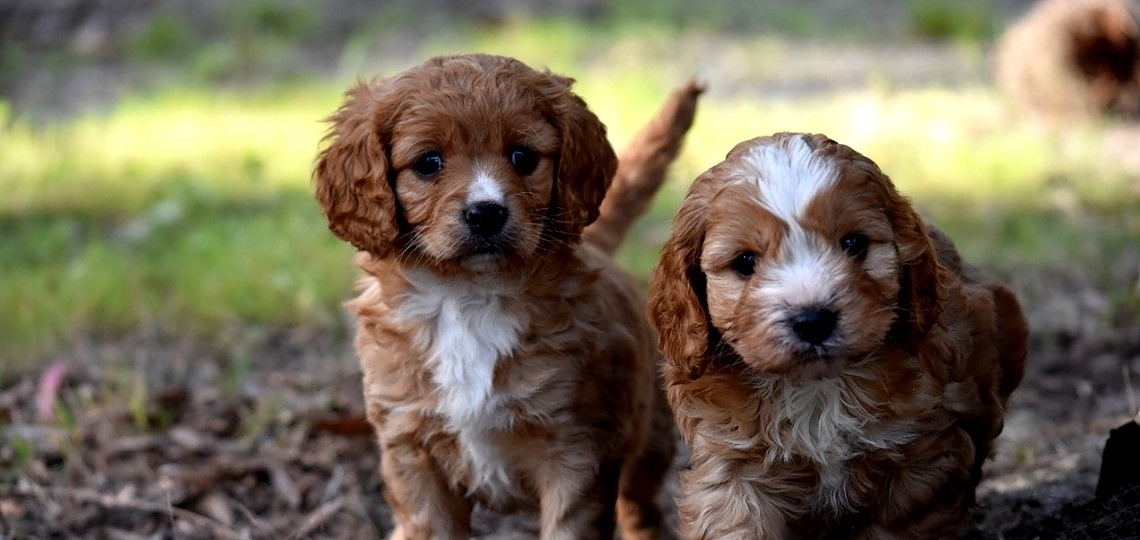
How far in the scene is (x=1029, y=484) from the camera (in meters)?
5.36

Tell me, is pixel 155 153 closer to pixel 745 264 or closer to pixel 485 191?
pixel 485 191

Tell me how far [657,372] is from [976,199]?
4675mm

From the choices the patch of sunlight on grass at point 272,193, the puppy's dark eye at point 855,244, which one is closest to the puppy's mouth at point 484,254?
the puppy's dark eye at point 855,244

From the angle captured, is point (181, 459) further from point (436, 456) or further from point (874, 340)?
point (874, 340)

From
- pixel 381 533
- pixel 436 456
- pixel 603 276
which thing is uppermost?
pixel 603 276

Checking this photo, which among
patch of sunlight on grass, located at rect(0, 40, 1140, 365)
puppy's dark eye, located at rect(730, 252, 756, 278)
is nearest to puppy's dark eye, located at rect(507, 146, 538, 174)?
puppy's dark eye, located at rect(730, 252, 756, 278)

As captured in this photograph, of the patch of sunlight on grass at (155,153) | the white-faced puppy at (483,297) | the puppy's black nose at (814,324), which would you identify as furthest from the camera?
the patch of sunlight on grass at (155,153)

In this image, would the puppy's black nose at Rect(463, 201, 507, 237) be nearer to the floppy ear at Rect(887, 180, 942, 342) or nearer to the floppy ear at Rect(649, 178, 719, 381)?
the floppy ear at Rect(649, 178, 719, 381)

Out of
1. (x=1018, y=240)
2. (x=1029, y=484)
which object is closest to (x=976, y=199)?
(x=1018, y=240)

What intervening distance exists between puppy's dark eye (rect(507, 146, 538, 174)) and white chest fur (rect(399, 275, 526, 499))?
38 centimetres

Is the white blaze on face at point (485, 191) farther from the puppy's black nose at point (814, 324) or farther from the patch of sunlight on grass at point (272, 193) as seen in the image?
the patch of sunlight on grass at point (272, 193)

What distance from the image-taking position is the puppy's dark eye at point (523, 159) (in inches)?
183

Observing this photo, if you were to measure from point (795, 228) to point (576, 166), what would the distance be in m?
1.11

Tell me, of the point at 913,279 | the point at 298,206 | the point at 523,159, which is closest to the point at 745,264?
the point at 913,279
